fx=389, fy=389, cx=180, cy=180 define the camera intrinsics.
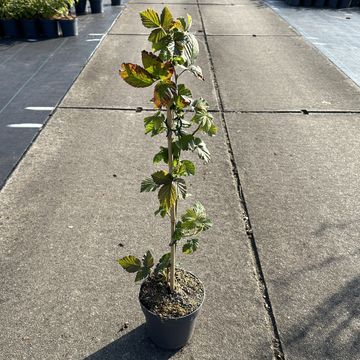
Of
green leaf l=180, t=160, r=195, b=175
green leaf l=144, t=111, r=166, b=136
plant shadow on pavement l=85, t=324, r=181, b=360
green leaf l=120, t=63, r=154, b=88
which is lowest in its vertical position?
plant shadow on pavement l=85, t=324, r=181, b=360

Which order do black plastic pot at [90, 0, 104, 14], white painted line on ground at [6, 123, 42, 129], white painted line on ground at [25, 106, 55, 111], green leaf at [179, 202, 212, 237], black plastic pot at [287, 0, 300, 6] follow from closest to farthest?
green leaf at [179, 202, 212, 237] < white painted line on ground at [6, 123, 42, 129] < white painted line on ground at [25, 106, 55, 111] < black plastic pot at [90, 0, 104, 14] < black plastic pot at [287, 0, 300, 6]

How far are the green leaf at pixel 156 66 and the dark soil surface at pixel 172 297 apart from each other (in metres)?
1.58

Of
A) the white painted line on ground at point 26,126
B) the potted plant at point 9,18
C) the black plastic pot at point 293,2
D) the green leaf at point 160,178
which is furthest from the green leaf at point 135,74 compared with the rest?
the black plastic pot at point 293,2

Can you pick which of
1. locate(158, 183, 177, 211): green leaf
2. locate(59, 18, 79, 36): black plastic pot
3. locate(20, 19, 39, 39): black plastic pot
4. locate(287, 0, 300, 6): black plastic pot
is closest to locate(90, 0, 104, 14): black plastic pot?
locate(59, 18, 79, 36): black plastic pot

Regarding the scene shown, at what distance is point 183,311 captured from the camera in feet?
9.30

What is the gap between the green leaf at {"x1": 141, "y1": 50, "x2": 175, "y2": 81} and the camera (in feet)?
7.25

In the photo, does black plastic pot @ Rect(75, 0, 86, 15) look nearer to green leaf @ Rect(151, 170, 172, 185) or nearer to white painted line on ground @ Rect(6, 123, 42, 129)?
white painted line on ground @ Rect(6, 123, 42, 129)

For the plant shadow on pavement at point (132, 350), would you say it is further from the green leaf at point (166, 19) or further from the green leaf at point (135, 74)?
the green leaf at point (166, 19)

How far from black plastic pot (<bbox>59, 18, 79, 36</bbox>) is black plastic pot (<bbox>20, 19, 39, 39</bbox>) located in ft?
2.10

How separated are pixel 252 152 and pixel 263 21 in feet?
28.2

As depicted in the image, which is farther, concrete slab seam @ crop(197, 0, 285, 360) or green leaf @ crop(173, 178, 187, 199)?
concrete slab seam @ crop(197, 0, 285, 360)

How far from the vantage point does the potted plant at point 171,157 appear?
2.17 metres

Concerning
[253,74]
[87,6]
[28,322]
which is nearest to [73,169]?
[28,322]

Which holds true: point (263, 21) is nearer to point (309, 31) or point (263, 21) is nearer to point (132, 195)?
point (309, 31)
